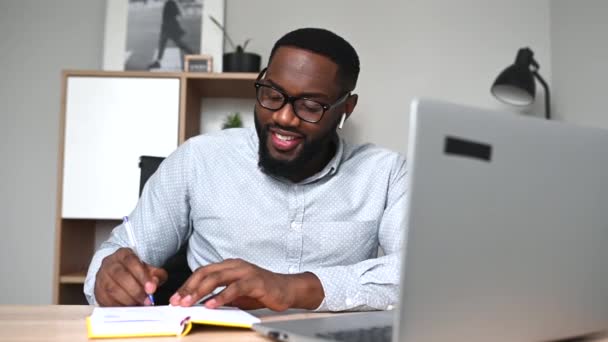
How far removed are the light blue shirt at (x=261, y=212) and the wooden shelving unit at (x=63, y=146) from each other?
3.01 feet

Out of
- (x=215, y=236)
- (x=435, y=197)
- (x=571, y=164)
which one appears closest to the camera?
(x=435, y=197)

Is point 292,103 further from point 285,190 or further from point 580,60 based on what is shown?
point 580,60

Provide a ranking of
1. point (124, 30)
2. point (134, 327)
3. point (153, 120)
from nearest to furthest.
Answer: point (134, 327) → point (153, 120) → point (124, 30)

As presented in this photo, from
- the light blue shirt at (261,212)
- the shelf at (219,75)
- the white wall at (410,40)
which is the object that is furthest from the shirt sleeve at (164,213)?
the white wall at (410,40)

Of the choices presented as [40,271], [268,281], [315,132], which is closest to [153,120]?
[40,271]

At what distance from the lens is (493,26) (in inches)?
108

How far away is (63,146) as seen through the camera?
2340 mm

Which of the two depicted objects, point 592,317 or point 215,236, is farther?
point 215,236

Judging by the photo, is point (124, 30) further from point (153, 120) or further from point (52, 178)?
point (52, 178)

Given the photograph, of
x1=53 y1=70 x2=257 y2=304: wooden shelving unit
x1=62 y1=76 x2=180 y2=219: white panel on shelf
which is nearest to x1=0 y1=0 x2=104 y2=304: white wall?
x1=53 y1=70 x2=257 y2=304: wooden shelving unit

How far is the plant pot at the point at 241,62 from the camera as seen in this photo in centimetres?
243

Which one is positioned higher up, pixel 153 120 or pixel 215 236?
pixel 153 120

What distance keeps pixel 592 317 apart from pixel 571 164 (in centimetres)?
21

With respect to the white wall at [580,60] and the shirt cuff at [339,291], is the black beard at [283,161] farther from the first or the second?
the white wall at [580,60]
